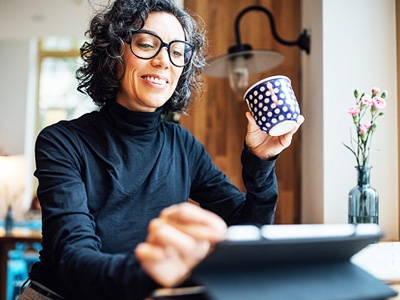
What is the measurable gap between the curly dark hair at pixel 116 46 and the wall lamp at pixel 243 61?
0.80 meters

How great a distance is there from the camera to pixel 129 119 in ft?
3.34

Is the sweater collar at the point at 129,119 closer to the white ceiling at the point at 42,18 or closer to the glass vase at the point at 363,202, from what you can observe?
the glass vase at the point at 363,202

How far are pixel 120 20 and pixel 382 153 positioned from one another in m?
Answer: 1.10

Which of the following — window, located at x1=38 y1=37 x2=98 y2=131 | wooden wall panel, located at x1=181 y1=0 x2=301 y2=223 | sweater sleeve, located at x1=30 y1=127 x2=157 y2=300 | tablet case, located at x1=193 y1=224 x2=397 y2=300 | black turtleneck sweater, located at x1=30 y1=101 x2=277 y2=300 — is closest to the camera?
tablet case, located at x1=193 y1=224 x2=397 y2=300

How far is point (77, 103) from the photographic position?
284 inches

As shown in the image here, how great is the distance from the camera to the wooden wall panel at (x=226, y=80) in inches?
89.4

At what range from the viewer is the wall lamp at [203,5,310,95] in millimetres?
2016

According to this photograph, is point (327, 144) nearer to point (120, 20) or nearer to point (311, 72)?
point (311, 72)

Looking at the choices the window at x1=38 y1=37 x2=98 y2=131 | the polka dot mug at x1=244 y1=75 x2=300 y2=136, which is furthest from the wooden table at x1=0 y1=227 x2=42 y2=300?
the window at x1=38 y1=37 x2=98 y2=131

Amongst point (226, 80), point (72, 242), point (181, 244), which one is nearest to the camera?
point (181, 244)

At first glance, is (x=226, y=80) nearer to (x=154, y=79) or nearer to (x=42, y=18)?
(x=154, y=79)

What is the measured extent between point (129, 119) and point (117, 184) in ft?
0.51

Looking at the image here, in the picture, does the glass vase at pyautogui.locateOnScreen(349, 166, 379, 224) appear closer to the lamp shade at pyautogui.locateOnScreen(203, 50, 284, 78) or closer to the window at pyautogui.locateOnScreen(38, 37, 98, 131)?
the lamp shade at pyautogui.locateOnScreen(203, 50, 284, 78)

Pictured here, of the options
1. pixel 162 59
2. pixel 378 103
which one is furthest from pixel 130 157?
pixel 378 103
